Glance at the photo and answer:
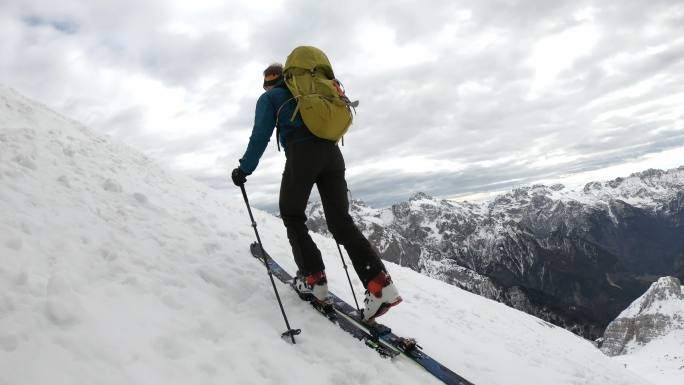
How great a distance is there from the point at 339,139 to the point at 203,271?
3.48m

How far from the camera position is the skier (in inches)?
256

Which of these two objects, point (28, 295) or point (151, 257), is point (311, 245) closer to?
point (151, 257)

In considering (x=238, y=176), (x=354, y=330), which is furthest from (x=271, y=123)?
(x=354, y=330)

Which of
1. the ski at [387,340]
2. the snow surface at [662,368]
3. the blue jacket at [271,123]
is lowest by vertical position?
the snow surface at [662,368]

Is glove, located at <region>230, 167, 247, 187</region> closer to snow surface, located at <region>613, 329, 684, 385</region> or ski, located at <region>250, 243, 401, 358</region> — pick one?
ski, located at <region>250, 243, 401, 358</region>

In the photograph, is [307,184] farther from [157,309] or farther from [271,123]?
[157,309]

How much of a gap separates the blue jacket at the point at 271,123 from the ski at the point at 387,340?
9.79 feet

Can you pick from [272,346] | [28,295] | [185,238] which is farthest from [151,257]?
[272,346]

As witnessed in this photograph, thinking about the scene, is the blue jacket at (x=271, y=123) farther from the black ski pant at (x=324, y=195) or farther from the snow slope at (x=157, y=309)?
the snow slope at (x=157, y=309)

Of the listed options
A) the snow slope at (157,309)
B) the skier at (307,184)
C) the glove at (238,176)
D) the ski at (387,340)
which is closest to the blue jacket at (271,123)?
the skier at (307,184)

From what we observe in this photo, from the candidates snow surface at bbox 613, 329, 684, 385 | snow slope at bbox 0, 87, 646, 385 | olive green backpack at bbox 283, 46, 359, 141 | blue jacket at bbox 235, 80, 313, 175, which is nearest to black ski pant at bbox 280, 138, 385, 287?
blue jacket at bbox 235, 80, 313, 175

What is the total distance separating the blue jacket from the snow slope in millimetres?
2413

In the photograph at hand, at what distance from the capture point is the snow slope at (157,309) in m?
4.68

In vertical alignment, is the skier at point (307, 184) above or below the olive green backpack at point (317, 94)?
below
